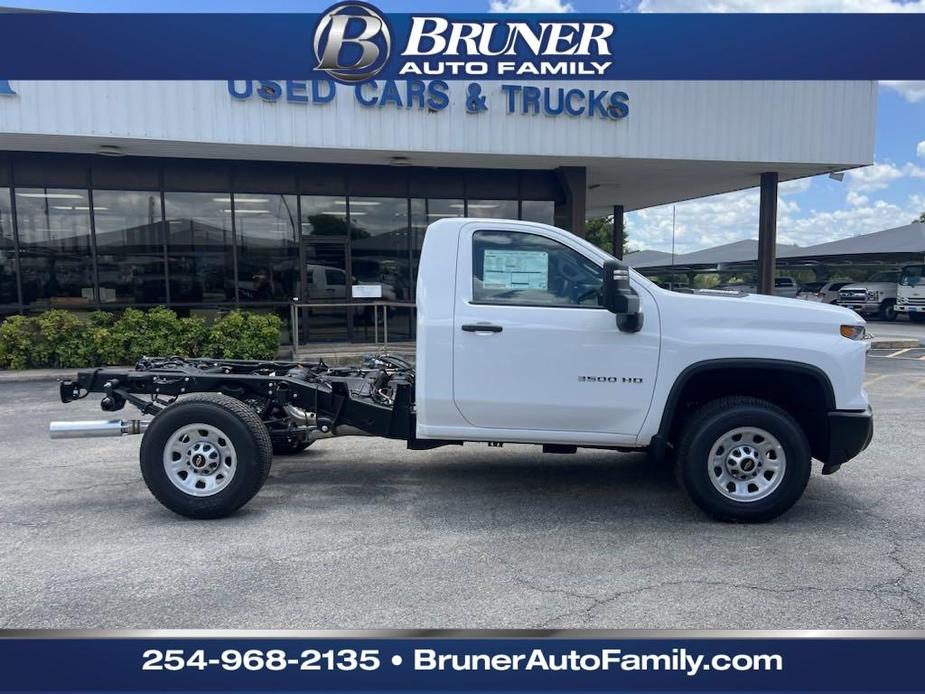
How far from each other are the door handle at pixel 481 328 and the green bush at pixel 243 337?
8.60 meters

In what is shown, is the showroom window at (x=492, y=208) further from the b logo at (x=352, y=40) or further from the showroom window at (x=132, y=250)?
the b logo at (x=352, y=40)

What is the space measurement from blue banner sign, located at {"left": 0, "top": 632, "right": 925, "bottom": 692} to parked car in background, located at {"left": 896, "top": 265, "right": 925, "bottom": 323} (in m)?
28.5

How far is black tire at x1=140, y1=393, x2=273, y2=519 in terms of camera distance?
462cm

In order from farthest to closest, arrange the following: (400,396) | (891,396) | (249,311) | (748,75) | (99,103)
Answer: (249,311)
(99,103)
(891,396)
(400,396)
(748,75)

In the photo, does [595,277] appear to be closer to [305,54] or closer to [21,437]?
[305,54]

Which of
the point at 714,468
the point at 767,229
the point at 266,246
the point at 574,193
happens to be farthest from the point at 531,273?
the point at 767,229

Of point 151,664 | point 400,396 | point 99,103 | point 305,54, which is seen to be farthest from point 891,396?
point 99,103

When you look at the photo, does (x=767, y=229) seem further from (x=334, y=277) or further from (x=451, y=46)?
(x=451, y=46)

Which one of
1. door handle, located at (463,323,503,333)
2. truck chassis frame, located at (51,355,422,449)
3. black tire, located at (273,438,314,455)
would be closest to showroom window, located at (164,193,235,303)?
black tire, located at (273,438,314,455)

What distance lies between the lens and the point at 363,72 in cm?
380

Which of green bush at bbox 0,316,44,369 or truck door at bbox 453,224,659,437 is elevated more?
truck door at bbox 453,224,659,437

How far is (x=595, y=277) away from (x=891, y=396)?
7.71 metres

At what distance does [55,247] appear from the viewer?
43.6ft

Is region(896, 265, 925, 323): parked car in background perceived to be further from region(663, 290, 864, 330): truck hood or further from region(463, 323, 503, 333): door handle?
region(463, 323, 503, 333): door handle
